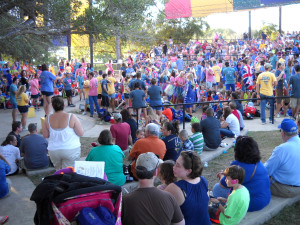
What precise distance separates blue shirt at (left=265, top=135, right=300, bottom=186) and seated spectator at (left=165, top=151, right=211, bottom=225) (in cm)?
169

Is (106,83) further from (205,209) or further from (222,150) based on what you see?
(205,209)

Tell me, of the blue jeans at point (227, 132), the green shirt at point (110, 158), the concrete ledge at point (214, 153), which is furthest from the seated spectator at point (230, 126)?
the green shirt at point (110, 158)

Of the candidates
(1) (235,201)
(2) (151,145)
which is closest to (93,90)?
Result: (2) (151,145)

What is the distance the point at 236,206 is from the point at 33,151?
425cm

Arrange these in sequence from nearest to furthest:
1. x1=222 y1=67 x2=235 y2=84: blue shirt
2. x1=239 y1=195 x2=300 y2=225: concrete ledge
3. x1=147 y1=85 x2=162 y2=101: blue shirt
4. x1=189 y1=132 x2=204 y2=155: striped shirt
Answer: x1=239 y1=195 x2=300 y2=225: concrete ledge → x1=189 y1=132 x2=204 y2=155: striped shirt → x1=147 y1=85 x2=162 y2=101: blue shirt → x1=222 y1=67 x2=235 y2=84: blue shirt

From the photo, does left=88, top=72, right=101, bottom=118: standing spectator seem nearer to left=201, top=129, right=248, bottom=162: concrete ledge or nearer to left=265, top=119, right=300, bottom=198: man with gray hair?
left=201, top=129, right=248, bottom=162: concrete ledge

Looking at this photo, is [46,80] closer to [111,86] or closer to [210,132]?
[111,86]

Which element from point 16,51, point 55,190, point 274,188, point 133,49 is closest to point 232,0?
point 133,49

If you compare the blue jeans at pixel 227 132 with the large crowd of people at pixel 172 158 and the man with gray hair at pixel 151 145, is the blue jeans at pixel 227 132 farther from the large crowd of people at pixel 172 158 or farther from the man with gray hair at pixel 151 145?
the man with gray hair at pixel 151 145

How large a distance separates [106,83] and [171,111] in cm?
328

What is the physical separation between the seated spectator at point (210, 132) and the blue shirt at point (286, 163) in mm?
2671

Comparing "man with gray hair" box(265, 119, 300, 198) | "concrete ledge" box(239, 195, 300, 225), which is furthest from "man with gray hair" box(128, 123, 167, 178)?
"concrete ledge" box(239, 195, 300, 225)

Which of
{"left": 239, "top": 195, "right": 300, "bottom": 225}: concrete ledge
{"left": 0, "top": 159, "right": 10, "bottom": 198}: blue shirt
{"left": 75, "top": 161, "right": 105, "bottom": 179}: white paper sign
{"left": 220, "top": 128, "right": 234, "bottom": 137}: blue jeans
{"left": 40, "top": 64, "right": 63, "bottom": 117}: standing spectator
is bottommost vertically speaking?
{"left": 239, "top": 195, "right": 300, "bottom": 225}: concrete ledge

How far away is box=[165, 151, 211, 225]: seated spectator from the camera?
142 inches
